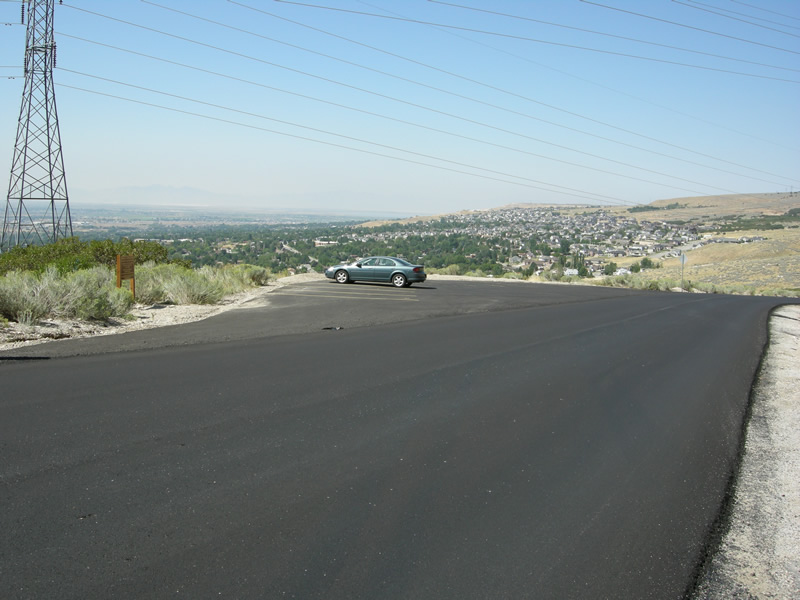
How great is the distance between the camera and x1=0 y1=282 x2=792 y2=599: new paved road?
15.3ft

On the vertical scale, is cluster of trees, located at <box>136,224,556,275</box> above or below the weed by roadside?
below

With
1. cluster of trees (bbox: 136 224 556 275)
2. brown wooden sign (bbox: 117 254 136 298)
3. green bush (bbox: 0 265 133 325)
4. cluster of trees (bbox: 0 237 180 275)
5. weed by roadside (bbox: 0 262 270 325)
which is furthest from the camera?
cluster of trees (bbox: 136 224 556 275)

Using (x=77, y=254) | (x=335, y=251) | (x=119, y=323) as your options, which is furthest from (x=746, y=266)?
(x=119, y=323)

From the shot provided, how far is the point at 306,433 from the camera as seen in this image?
768 centimetres

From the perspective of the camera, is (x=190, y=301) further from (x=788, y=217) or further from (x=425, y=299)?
(x=788, y=217)

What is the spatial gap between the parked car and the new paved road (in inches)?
780

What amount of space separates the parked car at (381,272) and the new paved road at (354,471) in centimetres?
1982

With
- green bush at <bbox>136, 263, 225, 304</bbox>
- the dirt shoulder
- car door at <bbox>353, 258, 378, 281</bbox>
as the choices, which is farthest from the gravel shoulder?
car door at <bbox>353, 258, 378, 281</bbox>

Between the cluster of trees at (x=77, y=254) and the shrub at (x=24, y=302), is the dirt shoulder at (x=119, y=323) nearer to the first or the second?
the shrub at (x=24, y=302)

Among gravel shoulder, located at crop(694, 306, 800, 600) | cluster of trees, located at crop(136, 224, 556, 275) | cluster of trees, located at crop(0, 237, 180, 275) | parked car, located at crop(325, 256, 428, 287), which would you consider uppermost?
gravel shoulder, located at crop(694, 306, 800, 600)

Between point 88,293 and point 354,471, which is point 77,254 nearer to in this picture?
point 88,293

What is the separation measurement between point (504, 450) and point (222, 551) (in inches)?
137

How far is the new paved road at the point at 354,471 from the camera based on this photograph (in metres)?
4.66

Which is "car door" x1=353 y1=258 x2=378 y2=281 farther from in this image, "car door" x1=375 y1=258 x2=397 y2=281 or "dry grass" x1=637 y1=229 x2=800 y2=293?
"dry grass" x1=637 y1=229 x2=800 y2=293
